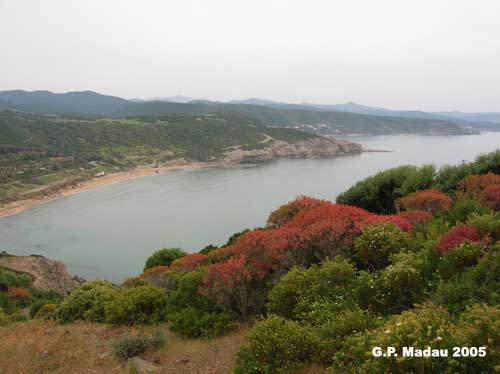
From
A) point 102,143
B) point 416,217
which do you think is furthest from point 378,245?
point 102,143

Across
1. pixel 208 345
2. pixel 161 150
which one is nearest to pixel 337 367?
pixel 208 345

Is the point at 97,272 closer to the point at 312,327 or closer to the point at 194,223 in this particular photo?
the point at 194,223

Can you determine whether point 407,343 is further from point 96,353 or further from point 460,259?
point 96,353

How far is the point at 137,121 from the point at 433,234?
13014 cm

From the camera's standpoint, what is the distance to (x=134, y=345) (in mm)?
6859

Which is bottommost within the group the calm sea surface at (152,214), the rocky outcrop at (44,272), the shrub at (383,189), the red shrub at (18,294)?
the calm sea surface at (152,214)

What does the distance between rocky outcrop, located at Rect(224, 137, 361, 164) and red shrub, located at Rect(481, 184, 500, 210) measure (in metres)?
89.1

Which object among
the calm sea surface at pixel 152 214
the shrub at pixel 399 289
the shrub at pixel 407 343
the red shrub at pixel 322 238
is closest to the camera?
the shrub at pixel 407 343

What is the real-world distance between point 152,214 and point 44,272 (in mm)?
27133

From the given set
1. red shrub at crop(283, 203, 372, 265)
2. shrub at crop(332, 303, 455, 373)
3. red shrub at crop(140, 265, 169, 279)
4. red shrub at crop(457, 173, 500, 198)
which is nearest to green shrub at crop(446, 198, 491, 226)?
red shrub at crop(457, 173, 500, 198)

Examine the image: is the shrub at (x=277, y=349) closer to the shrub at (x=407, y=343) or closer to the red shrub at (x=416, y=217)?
the shrub at (x=407, y=343)

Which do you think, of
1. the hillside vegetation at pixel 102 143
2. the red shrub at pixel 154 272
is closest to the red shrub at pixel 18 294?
the red shrub at pixel 154 272

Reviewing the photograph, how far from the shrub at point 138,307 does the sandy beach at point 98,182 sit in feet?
178

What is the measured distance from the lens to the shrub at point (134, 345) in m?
6.71
